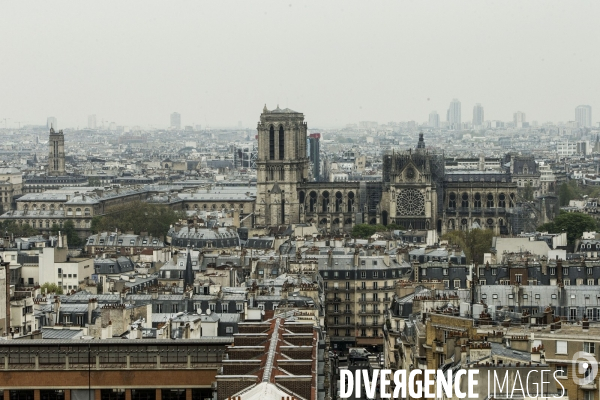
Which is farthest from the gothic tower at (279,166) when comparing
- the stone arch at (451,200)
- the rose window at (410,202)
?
the stone arch at (451,200)

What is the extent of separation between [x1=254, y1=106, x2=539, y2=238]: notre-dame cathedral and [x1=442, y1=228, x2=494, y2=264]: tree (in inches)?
1150

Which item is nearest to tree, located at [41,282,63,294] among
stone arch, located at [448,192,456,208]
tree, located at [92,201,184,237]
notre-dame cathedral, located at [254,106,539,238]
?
tree, located at [92,201,184,237]

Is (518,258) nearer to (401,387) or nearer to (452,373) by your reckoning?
(401,387)

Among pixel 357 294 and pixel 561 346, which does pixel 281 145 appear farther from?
pixel 561 346

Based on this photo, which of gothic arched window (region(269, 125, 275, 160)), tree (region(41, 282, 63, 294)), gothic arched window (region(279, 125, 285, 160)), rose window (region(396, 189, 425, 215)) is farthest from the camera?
gothic arched window (region(269, 125, 275, 160))

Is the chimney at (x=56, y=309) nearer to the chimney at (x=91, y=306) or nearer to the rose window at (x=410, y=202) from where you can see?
the chimney at (x=91, y=306)

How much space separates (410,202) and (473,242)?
37.2 meters

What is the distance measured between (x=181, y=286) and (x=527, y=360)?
1397 inches

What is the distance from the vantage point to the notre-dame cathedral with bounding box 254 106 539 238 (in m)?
135

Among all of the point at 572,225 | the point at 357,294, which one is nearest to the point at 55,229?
the point at 572,225

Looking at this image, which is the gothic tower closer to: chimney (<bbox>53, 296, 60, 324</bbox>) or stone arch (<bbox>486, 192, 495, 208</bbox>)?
stone arch (<bbox>486, 192, 495, 208</bbox>)

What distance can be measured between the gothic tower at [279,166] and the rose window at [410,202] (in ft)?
29.1

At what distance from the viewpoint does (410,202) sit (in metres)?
135

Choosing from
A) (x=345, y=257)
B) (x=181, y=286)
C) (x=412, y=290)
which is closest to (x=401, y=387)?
(x=412, y=290)
